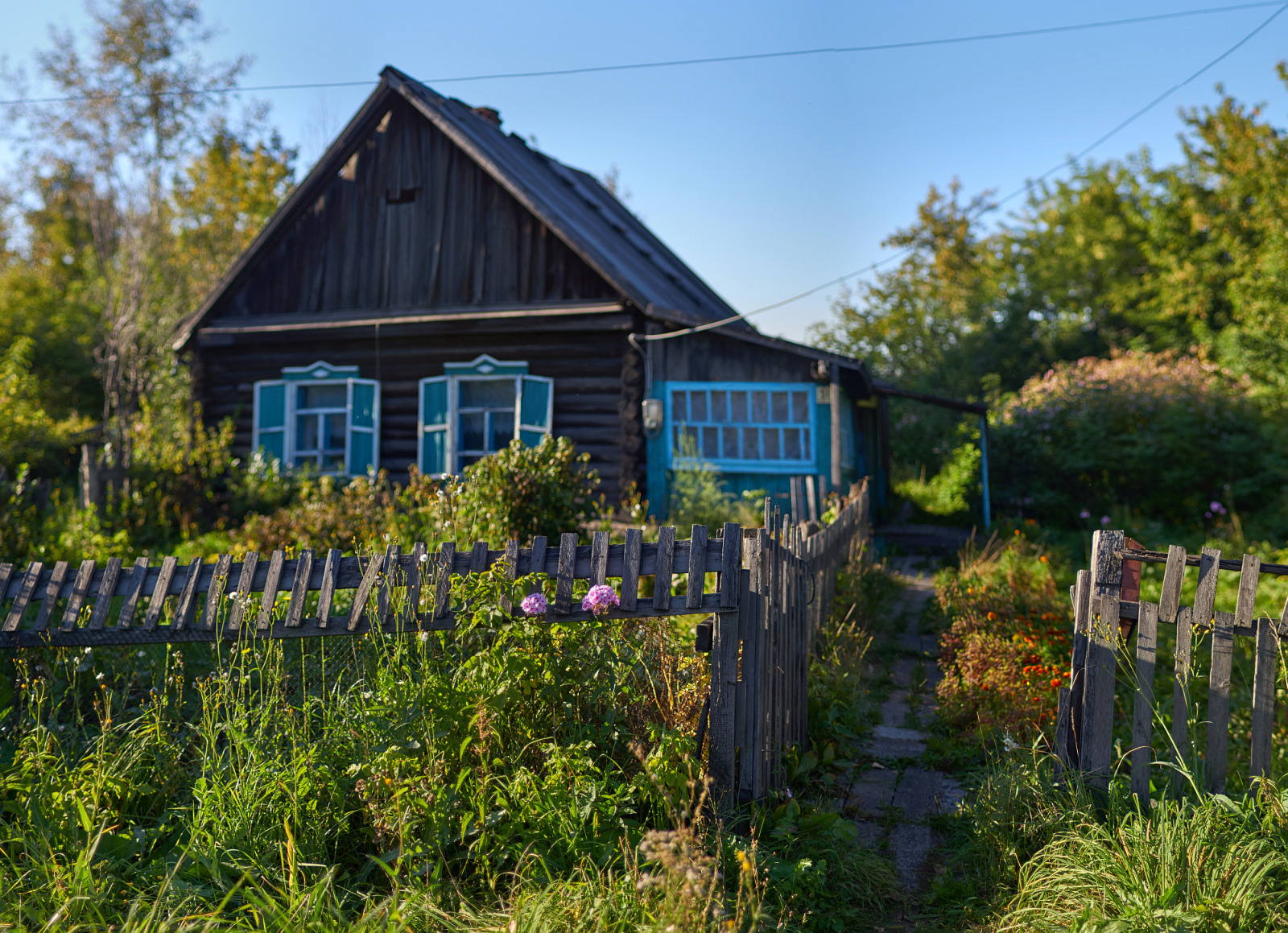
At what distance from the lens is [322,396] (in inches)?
Answer: 501

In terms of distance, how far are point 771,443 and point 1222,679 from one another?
7430mm

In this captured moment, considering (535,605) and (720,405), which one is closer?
(535,605)

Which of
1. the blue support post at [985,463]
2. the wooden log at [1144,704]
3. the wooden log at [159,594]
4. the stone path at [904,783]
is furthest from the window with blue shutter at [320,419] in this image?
A: the wooden log at [1144,704]

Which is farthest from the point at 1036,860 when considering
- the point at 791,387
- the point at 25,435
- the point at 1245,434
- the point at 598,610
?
the point at 25,435

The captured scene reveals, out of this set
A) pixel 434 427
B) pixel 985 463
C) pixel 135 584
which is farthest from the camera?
pixel 985 463

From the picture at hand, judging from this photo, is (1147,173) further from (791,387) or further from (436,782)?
(436,782)

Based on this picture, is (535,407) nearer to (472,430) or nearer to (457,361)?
(472,430)

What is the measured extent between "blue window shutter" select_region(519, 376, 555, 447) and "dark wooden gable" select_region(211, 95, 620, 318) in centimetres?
107

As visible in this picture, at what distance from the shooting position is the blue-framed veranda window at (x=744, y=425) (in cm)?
1077

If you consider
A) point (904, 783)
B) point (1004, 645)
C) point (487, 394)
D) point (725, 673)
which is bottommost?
point (904, 783)

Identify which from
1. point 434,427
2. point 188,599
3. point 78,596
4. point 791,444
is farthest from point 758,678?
point 434,427

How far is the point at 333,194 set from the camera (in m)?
12.5

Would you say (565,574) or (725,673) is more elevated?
(565,574)

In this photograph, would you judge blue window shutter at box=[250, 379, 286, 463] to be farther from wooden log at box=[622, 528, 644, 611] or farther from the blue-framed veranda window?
wooden log at box=[622, 528, 644, 611]
